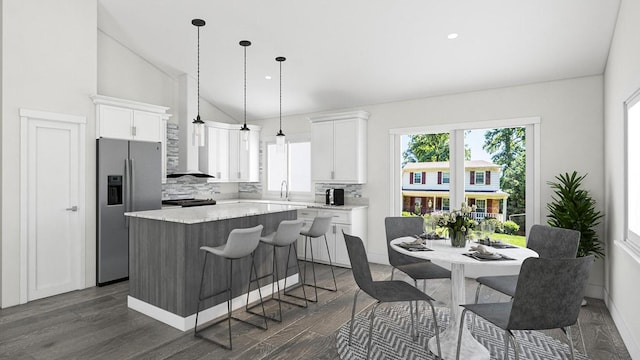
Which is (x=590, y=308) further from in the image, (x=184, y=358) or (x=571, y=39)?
(x=184, y=358)

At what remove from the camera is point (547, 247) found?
2992 millimetres

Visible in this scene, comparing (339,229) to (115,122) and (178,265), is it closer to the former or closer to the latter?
(178,265)

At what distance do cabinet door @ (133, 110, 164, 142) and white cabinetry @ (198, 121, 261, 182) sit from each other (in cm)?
117

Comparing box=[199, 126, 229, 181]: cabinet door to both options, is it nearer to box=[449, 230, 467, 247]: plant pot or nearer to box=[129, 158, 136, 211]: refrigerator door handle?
box=[129, 158, 136, 211]: refrigerator door handle

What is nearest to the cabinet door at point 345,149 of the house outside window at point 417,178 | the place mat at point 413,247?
the house outside window at point 417,178

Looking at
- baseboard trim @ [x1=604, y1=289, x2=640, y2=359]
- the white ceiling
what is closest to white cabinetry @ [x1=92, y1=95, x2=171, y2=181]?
the white ceiling

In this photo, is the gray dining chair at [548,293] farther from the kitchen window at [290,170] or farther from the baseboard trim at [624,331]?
the kitchen window at [290,170]

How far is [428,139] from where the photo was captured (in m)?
5.07

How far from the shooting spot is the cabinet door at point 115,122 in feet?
14.1

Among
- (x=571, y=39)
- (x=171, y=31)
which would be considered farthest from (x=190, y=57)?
(x=571, y=39)

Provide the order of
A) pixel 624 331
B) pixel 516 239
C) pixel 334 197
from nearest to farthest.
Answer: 1. pixel 624 331
2. pixel 516 239
3. pixel 334 197

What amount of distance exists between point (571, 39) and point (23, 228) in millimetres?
5875

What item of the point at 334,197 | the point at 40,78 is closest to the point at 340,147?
the point at 334,197

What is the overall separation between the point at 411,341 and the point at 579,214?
7.34 feet
